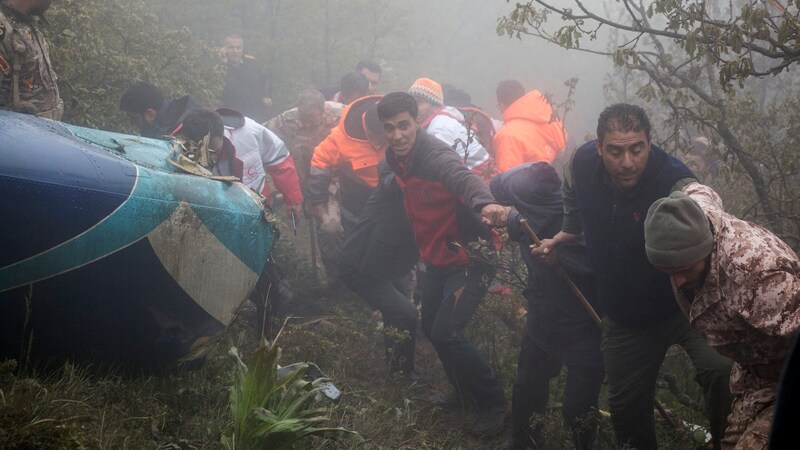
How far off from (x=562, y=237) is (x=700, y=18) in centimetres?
148

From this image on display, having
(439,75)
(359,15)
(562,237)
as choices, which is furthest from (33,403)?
(439,75)

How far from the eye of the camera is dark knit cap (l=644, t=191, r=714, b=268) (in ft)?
8.50

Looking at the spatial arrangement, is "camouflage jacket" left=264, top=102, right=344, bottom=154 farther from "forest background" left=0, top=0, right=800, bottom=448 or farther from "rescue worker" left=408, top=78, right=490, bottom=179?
"forest background" left=0, top=0, right=800, bottom=448

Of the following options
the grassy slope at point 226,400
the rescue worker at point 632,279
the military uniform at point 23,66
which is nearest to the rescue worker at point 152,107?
the military uniform at point 23,66

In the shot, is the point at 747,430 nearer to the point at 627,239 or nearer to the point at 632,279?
the point at 632,279

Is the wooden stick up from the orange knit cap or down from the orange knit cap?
down

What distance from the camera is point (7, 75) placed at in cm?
409

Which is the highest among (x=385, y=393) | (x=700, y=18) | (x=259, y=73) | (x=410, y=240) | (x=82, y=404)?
(x=700, y=18)

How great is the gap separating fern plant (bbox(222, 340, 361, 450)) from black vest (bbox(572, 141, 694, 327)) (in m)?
1.50

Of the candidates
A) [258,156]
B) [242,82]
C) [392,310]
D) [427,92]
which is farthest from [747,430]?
[242,82]

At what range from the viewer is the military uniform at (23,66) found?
4.05 metres

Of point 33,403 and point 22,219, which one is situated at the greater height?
point 22,219

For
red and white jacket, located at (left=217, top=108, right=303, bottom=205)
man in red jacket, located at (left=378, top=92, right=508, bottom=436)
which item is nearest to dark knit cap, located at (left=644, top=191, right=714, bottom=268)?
man in red jacket, located at (left=378, top=92, right=508, bottom=436)

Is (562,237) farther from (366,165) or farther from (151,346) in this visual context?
(366,165)
